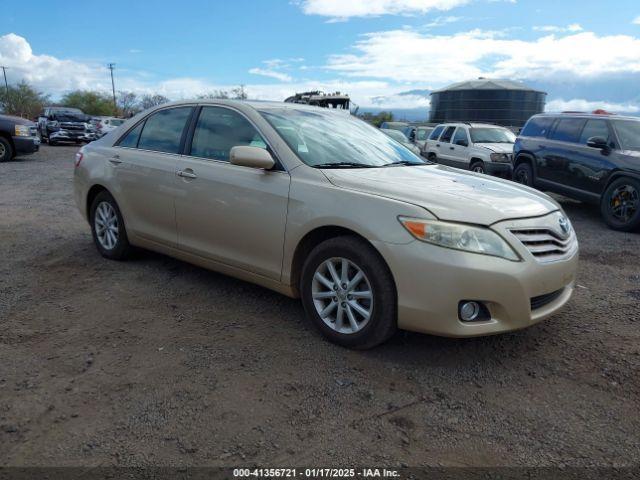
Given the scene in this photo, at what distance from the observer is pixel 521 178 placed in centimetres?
1013

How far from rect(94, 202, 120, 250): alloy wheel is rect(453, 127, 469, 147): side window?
32.3ft

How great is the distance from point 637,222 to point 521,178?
2870mm

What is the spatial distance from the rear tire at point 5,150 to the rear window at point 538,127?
1419 cm

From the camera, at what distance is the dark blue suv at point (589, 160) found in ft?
25.4

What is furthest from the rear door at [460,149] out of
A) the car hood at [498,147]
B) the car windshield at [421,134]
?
the car windshield at [421,134]

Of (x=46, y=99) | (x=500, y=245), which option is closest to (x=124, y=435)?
(x=500, y=245)

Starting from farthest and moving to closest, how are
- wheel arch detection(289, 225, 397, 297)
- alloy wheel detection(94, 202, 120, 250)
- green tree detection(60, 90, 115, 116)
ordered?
1. green tree detection(60, 90, 115, 116)
2. alloy wheel detection(94, 202, 120, 250)
3. wheel arch detection(289, 225, 397, 297)

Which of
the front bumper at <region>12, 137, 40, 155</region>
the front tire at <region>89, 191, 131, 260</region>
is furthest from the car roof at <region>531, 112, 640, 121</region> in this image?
the front bumper at <region>12, 137, 40, 155</region>

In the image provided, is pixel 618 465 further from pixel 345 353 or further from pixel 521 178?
pixel 521 178

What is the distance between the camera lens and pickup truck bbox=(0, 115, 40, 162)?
15.1 meters

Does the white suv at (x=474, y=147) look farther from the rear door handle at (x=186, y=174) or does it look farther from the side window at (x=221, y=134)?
the rear door handle at (x=186, y=174)

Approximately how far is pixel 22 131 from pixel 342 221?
50.6 ft

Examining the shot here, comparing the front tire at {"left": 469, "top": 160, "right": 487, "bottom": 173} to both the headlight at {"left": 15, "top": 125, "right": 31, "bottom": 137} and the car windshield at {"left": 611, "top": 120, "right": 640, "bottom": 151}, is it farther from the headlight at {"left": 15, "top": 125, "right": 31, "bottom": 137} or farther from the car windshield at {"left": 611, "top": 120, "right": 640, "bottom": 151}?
the headlight at {"left": 15, "top": 125, "right": 31, "bottom": 137}

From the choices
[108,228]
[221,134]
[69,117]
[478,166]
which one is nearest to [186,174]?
[221,134]
